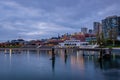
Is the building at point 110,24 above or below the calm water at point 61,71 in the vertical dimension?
above

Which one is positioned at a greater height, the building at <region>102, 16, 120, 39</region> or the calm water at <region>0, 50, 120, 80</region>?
the building at <region>102, 16, 120, 39</region>

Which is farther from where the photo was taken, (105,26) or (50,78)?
(105,26)

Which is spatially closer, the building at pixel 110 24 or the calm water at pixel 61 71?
the calm water at pixel 61 71

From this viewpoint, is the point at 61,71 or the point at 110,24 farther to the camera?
the point at 110,24

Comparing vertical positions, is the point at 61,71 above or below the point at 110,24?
below

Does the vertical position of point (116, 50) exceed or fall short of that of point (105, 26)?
it falls short

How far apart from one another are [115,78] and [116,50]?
60.1m

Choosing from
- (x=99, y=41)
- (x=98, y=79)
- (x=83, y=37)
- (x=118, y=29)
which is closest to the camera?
(x=98, y=79)

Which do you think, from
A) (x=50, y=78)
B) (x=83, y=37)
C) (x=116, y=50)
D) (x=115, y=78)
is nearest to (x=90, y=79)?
(x=115, y=78)

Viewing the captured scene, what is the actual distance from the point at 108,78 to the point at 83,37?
148 meters

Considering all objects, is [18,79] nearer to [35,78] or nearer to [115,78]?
[35,78]

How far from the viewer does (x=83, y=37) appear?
178625mm

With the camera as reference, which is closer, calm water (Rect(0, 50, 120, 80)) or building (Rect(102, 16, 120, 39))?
calm water (Rect(0, 50, 120, 80))

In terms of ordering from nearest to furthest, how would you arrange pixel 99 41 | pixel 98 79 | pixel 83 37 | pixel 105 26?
pixel 98 79, pixel 99 41, pixel 105 26, pixel 83 37
